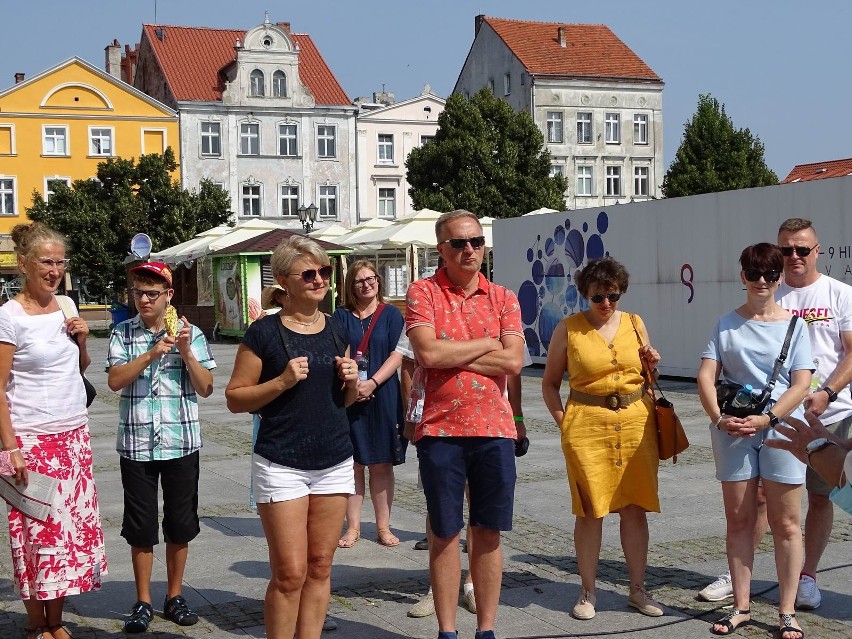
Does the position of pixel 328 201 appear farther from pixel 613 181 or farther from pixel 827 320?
pixel 827 320

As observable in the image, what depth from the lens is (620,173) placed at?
64.1 meters

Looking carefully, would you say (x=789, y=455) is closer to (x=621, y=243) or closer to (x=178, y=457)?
(x=178, y=457)

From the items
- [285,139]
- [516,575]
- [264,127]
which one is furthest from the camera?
[285,139]

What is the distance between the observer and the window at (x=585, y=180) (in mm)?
63250

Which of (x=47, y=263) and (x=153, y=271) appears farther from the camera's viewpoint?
(x=153, y=271)

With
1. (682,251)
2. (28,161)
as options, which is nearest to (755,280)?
(682,251)

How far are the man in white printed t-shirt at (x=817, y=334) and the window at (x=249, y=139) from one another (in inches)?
2134

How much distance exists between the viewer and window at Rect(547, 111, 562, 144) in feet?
205

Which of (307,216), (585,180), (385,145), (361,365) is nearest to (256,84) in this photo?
(385,145)

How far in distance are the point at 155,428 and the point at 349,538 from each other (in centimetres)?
209

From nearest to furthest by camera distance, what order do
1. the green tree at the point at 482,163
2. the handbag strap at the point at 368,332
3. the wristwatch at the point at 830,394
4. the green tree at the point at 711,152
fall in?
1. the wristwatch at the point at 830,394
2. the handbag strap at the point at 368,332
3. the green tree at the point at 482,163
4. the green tree at the point at 711,152

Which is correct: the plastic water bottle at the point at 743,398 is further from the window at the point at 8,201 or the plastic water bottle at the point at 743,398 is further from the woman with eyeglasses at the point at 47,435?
the window at the point at 8,201

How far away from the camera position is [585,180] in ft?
208

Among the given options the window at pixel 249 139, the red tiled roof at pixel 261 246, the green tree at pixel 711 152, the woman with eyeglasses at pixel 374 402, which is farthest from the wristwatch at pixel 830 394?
the window at pixel 249 139
